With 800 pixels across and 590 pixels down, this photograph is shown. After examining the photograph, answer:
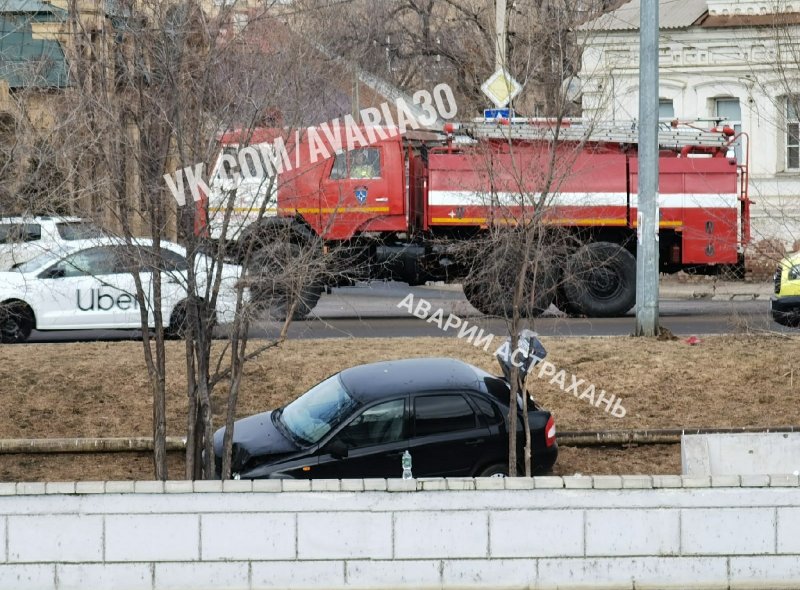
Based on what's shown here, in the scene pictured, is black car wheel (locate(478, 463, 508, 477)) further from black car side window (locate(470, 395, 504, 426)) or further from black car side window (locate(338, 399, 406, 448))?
black car side window (locate(338, 399, 406, 448))

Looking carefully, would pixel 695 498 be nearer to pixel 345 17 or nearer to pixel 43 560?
pixel 43 560

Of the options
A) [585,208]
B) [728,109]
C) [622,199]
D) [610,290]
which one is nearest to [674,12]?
[728,109]

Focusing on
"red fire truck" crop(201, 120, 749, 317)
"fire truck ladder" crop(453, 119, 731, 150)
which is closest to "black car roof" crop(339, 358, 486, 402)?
"fire truck ladder" crop(453, 119, 731, 150)

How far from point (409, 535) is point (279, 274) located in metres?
2.90

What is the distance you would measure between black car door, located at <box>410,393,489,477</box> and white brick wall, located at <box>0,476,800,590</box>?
8.32 feet

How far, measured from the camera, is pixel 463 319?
615 inches

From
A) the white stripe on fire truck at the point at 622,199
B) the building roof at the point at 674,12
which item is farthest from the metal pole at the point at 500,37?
the building roof at the point at 674,12

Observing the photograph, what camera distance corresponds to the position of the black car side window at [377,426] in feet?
31.5

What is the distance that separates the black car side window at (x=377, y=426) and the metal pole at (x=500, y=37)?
4330 millimetres

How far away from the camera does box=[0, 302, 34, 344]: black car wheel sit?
15.2m

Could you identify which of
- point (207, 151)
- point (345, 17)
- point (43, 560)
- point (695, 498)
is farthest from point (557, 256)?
point (345, 17)

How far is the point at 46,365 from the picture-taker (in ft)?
43.4

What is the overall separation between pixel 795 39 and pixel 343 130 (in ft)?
17.7

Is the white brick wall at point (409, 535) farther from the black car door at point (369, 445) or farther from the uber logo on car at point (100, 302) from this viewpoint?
the uber logo on car at point (100, 302)
